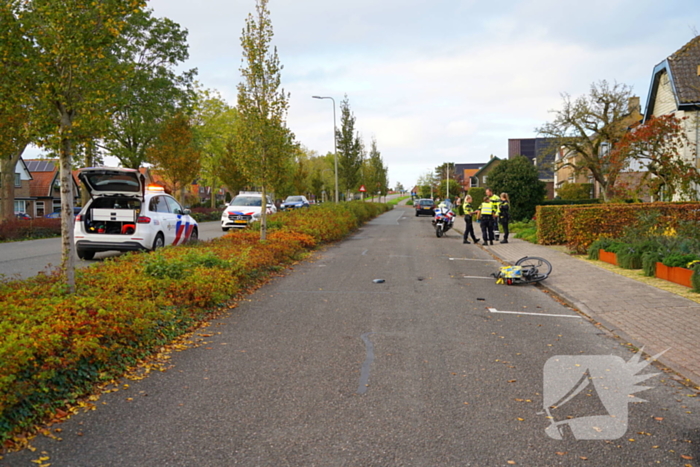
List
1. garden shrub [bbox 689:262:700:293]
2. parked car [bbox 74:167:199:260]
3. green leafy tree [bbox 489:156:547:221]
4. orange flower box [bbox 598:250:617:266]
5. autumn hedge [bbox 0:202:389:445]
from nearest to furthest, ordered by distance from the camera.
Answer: autumn hedge [bbox 0:202:389:445], garden shrub [bbox 689:262:700:293], parked car [bbox 74:167:199:260], orange flower box [bbox 598:250:617:266], green leafy tree [bbox 489:156:547:221]

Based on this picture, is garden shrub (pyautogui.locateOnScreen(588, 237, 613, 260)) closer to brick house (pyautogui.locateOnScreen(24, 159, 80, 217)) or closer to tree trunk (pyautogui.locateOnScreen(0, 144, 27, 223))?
tree trunk (pyautogui.locateOnScreen(0, 144, 27, 223))

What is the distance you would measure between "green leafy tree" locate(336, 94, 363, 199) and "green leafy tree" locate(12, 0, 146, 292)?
107ft

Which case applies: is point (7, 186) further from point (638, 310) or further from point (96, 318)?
point (638, 310)

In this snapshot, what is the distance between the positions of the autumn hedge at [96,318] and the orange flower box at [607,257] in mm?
8091

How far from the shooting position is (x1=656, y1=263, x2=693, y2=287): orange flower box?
391 inches

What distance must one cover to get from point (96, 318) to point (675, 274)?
9.67 metres

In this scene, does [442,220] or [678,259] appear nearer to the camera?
[678,259]

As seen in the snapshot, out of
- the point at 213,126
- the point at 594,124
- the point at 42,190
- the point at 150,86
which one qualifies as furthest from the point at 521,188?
the point at 42,190

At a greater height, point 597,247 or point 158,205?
point 158,205

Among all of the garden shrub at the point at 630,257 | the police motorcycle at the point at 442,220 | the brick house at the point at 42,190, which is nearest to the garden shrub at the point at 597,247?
the garden shrub at the point at 630,257

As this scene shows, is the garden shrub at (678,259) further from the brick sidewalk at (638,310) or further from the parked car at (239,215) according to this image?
the parked car at (239,215)

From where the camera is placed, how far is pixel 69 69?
6.90m

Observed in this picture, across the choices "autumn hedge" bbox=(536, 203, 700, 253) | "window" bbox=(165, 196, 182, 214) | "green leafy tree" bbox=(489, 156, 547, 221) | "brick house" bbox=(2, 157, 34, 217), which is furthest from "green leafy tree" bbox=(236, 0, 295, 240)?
"brick house" bbox=(2, 157, 34, 217)

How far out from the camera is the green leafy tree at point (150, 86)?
3491 cm
